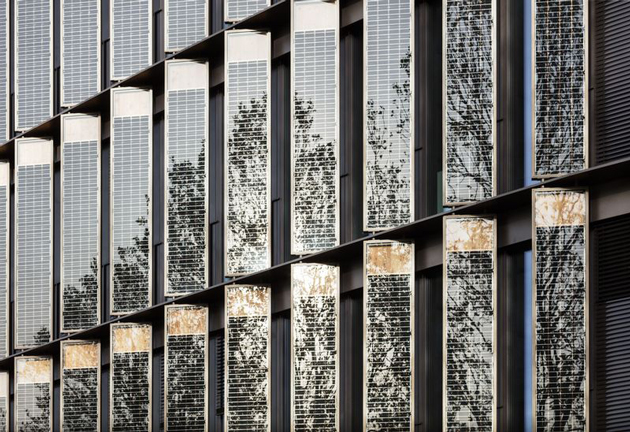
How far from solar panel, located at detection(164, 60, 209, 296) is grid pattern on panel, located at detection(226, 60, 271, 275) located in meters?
0.85

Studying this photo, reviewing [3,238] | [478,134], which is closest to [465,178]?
[478,134]

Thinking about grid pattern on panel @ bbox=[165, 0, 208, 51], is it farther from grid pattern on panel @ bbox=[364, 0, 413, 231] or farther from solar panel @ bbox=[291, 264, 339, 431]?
solar panel @ bbox=[291, 264, 339, 431]

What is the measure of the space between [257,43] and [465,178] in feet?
18.6

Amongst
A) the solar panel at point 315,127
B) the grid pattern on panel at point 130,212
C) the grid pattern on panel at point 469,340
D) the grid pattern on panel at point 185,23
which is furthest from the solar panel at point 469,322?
the grid pattern on panel at point 130,212

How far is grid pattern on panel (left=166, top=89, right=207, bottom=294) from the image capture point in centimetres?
2661

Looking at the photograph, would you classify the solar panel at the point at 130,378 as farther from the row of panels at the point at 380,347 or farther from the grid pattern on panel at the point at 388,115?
the grid pattern on panel at the point at 388,115

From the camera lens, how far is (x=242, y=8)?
26375mm

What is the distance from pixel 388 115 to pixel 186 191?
16.1 feet

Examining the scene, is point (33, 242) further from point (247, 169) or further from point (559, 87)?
point (559, 87)

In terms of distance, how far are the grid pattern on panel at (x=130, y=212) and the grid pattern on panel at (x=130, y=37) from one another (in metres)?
1.04

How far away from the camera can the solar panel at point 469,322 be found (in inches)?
857

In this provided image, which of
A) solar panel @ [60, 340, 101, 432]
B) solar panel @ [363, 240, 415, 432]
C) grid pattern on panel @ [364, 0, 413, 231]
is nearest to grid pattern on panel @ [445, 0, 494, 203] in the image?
A: grid pattern on panel @ [364, 0, 413, 231]

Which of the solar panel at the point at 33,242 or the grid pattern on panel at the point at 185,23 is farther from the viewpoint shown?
the solar panel at the point at 33,242

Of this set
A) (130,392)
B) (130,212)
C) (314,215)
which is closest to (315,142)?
(314,215)
